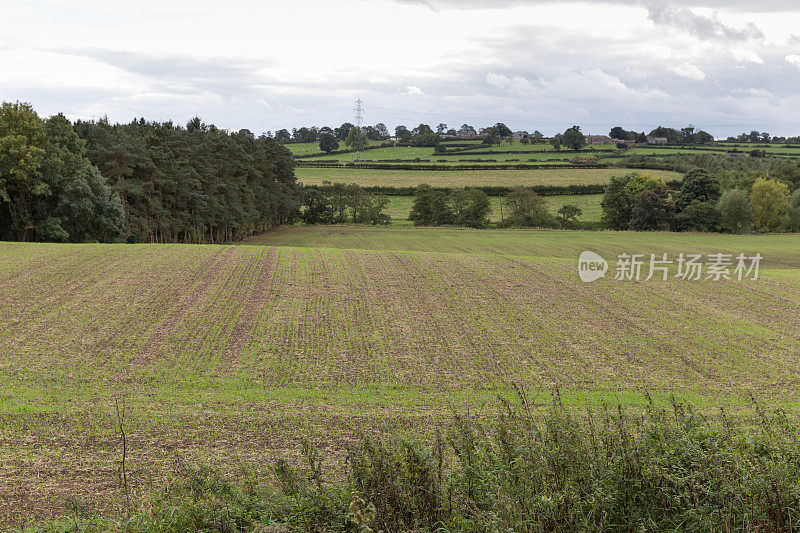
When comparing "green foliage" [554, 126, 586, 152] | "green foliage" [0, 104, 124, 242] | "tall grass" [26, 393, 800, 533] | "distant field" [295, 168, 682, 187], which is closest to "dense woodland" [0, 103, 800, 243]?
"green foliage" [0, 104, 124, 242]

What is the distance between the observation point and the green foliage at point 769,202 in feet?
317

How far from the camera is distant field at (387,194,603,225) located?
11096 centimetres

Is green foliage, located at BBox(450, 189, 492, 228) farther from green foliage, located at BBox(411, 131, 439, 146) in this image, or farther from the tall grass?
the tall grass

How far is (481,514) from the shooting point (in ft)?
27.1

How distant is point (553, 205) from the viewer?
115 meters

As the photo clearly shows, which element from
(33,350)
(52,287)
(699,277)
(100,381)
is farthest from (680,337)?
(52,287)

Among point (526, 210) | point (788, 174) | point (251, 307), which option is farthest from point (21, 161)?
point (788, 174)

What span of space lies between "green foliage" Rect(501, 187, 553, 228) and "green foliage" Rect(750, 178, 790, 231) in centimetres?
3397

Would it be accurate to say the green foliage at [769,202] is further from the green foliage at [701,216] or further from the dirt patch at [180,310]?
the dirt patch at [180,310]

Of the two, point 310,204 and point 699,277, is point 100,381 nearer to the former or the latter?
point 699,277

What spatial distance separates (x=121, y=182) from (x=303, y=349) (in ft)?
146

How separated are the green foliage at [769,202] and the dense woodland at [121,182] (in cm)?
8220

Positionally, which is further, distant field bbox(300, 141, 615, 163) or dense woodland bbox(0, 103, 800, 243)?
distant field bbox(300, 141, 615, 163)

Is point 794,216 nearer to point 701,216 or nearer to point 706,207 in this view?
point 706,207
